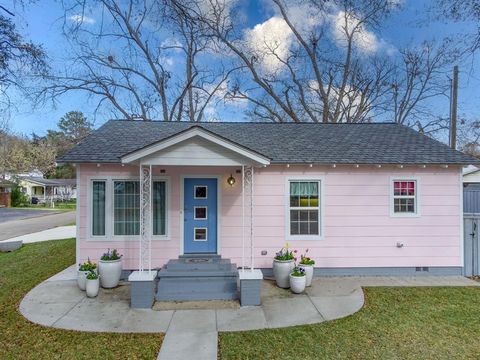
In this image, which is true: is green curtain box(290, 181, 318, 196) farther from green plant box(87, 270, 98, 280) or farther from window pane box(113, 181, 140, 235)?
green plant box(87, 270, 98, 280)

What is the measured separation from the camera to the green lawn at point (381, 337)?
14.1ft

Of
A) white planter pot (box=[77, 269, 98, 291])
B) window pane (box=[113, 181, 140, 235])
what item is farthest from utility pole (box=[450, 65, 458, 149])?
white planter pot (box=[77, 269, 98, 291])

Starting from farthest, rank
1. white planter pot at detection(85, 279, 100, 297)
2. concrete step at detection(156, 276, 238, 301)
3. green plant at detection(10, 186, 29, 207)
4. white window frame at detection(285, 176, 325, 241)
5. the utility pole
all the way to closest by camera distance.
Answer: green plant at detection(10, 186, 29, 207), the utility pole, white window frame at detection(285, 176, 325, 241), concrete step at detection(156, 276, 238, 301), white planter pot at detection(85, 279, 100, 297)

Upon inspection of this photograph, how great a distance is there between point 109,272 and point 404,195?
758cm

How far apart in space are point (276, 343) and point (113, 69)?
20.8m

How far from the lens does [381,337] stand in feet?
15.6

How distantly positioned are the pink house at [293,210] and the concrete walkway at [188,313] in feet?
2.88

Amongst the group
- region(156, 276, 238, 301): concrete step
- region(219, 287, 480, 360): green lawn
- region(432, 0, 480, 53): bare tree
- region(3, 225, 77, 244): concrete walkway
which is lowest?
region(3, 225, 77, 244): concrete walkway

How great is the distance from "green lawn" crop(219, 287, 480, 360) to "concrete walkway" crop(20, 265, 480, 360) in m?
0.29

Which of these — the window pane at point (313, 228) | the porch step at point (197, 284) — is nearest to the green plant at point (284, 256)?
the window pane at point (313, 228)

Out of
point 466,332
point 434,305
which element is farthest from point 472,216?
point 466,332

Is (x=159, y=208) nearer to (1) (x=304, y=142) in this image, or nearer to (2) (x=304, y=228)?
(2) (x=304, y=228)

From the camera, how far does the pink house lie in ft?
25.2

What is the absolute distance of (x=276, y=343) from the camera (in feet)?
15.1
